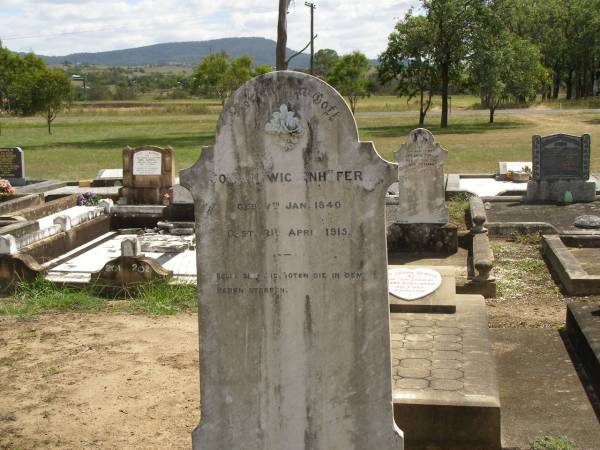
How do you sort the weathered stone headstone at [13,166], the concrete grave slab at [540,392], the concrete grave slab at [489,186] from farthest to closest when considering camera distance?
the weathered stone headstone at [13,166] < the concrete grave slab at [489,186] < the concrete grave slab at [540,392]

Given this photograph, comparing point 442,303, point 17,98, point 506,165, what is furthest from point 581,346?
point 17,98

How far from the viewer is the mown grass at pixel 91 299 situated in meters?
9.22

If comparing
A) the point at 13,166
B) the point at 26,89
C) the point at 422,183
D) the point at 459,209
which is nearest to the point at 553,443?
the point at 422,183

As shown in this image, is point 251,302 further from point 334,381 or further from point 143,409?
point 143,409

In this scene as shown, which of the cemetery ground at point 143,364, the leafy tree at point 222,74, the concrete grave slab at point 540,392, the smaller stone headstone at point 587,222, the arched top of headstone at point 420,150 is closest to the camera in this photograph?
the concrete grave slab at point 540,392

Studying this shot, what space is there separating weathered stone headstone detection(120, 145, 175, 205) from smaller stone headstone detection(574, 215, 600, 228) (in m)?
7.30

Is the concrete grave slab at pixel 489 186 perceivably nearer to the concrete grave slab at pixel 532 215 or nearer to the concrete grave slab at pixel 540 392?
the concrete grave slab at pixel 532 215

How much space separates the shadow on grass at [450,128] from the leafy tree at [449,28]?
1766 mm

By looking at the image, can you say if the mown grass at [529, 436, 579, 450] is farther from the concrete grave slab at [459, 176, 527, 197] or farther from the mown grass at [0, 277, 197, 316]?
the concrete grave slab at [459, 176, 527, 197]

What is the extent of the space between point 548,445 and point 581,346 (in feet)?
6.25

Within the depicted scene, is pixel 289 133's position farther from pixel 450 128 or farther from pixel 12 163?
pixel 450 128

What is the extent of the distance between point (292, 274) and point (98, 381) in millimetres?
3277

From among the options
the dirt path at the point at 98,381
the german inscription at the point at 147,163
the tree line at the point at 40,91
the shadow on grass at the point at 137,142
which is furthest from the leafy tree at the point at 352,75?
the dirt path at the point at 98,381

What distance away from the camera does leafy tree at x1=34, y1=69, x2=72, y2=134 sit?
39625 millimetres
